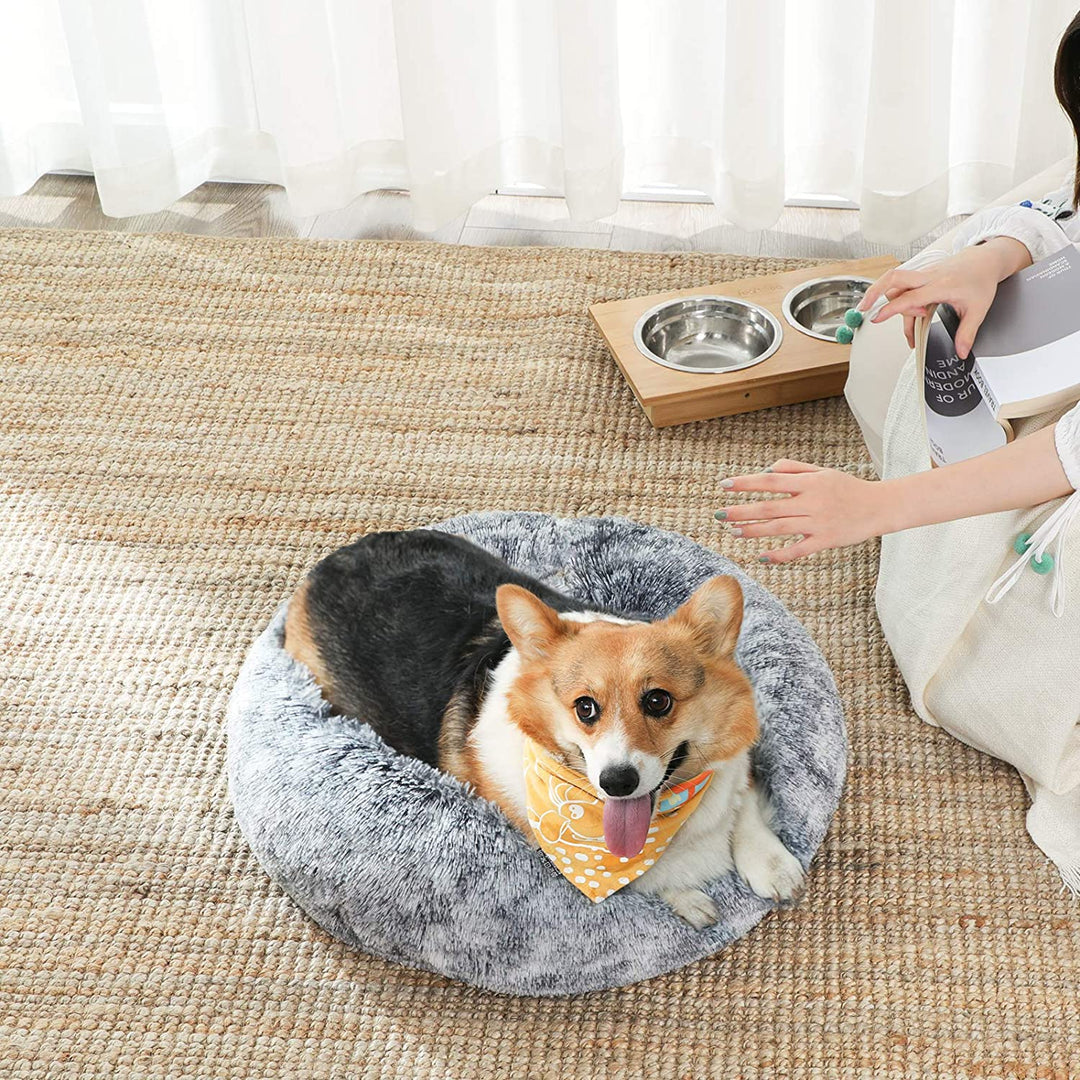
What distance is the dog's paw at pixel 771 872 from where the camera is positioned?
58.3 inches

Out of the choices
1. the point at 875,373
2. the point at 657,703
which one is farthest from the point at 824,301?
the point at 657,703

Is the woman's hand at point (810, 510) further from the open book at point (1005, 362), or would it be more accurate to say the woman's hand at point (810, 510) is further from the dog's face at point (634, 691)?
the open book at point (1005, 362)

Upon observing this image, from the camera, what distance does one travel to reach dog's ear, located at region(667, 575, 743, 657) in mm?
1368

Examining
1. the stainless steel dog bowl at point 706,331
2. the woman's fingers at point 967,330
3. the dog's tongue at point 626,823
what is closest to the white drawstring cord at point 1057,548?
the woman's fingers at point 967,330

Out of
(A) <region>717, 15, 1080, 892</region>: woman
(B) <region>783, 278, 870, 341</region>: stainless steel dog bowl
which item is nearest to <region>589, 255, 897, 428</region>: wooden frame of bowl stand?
(B) <region>783, 278, 870, 341</region>: stainless steel dog bowl

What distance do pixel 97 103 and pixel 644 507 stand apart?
163 centimetres

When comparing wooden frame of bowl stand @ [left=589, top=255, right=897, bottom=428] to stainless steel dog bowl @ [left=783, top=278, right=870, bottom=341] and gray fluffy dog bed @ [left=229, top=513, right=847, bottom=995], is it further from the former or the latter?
gray fluffy dog bed @ [left=229, top=513, right=847, bottom=995]

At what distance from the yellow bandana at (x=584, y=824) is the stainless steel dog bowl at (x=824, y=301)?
1245mm

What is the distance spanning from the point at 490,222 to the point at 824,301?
92 cm

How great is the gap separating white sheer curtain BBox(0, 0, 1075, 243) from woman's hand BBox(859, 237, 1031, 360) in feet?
3.11

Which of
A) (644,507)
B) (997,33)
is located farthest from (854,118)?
(644,507)

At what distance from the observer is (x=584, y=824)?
1.39 metres

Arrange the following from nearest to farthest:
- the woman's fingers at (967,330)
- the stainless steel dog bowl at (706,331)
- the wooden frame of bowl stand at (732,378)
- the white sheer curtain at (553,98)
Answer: the woman's fingers at (967,330) → the wooden frame of bowl stand at (732,378) → the stainless steel dog bowl at (706,331) → the white sheer curtain at (553,98)

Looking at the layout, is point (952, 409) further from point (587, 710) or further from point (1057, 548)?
point (587, 710)
